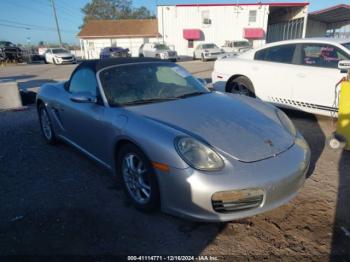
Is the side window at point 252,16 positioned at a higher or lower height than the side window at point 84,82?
higher

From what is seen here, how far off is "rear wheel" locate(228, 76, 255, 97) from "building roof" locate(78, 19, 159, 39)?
32551 millimetres

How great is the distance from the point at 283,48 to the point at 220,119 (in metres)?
3.59

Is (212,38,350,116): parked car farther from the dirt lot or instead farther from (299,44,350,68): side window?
the dirt lot

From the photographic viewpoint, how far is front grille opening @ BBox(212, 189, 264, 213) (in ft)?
7.49

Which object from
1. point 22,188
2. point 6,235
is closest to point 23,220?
point 6,235

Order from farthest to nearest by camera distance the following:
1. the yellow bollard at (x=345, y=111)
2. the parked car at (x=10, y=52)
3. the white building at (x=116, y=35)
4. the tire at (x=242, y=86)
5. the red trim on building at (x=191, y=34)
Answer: the white building at (x=116, y=35)
the red trim on building at (x=191, y=34)
the parked car at (x=10, y=52)
the tire at (x=242, y=86)
the yellow bollard at (x=345, y=111)

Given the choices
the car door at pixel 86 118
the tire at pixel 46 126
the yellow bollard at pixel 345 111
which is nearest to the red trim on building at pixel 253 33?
the yellow bollard at pixel 345 111

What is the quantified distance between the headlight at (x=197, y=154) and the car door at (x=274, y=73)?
3601 mm

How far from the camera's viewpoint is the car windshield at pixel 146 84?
326 cm

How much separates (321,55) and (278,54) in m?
0.83

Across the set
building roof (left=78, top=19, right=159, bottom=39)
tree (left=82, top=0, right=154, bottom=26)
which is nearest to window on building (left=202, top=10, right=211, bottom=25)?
building roof (left=78, top=19, right=159, bottom=39)

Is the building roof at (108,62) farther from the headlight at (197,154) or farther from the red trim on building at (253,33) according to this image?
the red trim on building at (253,33)

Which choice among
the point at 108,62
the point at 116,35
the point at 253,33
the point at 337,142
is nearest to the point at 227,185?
the point at 108,62

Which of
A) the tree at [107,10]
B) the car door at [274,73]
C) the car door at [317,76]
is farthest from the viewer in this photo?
the tree at [107,10]
